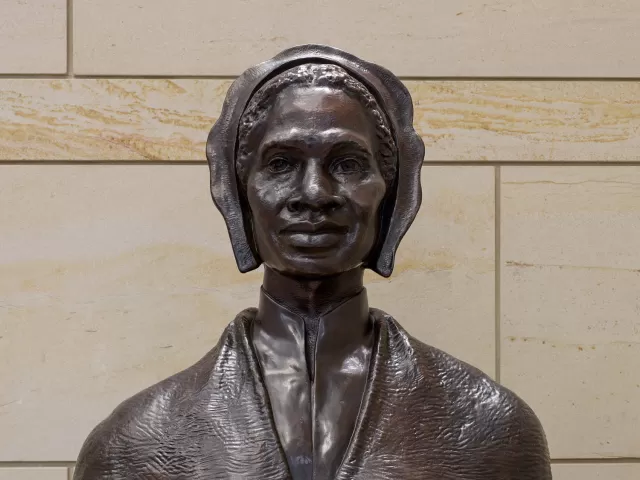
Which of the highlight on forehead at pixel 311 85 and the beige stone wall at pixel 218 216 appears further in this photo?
the beige stone wall at pixel 218 216

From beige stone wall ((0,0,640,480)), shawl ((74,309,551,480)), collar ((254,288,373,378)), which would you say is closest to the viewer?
shawl ((74,309,551,480))

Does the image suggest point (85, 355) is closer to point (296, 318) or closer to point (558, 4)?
point (296, 318)

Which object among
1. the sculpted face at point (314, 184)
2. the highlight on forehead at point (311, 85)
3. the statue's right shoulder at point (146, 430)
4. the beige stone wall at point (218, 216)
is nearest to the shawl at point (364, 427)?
the statue's right shoulder at point (146, 430)

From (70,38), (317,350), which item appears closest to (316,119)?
(317,350)

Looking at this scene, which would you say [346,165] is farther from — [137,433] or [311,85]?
[137,433]

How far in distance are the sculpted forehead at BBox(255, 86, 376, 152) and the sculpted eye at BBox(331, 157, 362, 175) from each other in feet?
0.12

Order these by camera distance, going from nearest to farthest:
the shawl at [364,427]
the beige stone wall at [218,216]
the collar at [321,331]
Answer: the shawl at [364,427], the collar at [321,331], the beige stone wall at [218,216]

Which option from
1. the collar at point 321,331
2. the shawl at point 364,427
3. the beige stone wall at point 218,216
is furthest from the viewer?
the beige stone wall at point 218,216

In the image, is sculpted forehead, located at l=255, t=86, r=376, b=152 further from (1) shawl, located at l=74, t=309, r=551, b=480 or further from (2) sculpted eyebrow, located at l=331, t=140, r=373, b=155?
(1) shawl, located at l=74, t=309, r=551, b=480

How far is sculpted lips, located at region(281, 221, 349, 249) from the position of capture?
96.4 inches

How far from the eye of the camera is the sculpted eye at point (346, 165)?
2.50 meters

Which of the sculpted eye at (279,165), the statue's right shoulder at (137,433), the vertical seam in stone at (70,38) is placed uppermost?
the vertical seam in stone at (70,38)

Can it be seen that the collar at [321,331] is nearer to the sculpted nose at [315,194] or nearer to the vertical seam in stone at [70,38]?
the sculpted nose at [315,194]

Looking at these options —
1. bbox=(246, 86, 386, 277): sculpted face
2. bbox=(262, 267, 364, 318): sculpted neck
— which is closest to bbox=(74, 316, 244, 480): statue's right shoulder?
bbox=(262, 267, 364, 318): sculpted neck
